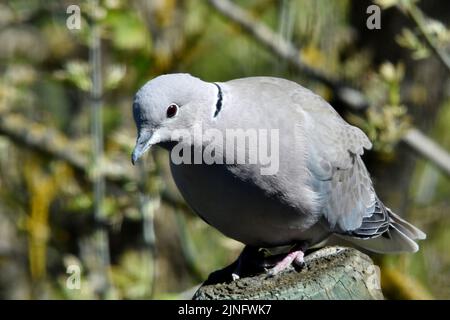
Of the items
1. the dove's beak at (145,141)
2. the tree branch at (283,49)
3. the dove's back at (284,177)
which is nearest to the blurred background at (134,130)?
the tree branch at (283,49)

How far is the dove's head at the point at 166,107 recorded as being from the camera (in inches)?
151

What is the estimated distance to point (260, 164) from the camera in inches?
158

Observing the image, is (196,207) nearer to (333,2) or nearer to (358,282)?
Answer: (358,282)

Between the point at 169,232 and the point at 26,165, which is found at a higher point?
the point at 26,165

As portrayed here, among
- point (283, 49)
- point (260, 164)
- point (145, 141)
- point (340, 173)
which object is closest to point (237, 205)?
point (260, 164)

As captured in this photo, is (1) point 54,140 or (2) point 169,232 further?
(2) point 169,232

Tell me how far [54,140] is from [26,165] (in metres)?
0.38

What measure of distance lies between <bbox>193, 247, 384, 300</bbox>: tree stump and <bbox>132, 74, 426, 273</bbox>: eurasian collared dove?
1.14 feet

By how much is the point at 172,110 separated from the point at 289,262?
32.7 inches

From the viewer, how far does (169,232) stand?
718 cm
